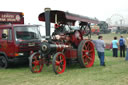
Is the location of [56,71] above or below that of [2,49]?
below

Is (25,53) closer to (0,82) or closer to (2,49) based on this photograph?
(2,49)

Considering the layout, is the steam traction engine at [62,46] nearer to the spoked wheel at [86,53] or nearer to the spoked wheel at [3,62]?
the spoked wheel at [86,53]

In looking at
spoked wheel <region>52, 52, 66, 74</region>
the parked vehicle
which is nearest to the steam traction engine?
spoked wheel <region>52, 52, 66, 74</region>

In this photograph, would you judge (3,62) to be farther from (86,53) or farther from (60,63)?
(86,53)

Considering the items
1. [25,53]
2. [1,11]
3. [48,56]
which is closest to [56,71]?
[48,56]

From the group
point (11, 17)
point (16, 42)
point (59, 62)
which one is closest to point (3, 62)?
point (16, 42)

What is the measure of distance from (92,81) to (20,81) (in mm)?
2036

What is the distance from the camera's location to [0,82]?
6008mm

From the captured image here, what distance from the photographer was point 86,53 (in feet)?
27.1

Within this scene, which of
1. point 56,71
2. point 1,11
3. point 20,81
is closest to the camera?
point 20,81

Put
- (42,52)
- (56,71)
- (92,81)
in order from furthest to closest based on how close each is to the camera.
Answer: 1. (42,52)
2. (56,71)
3. (92,81)

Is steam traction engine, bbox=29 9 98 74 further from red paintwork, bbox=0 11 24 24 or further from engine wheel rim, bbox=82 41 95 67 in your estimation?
red paintwork, bbox=0 11 24 24

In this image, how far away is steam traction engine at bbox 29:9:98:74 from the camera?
698 centimetres

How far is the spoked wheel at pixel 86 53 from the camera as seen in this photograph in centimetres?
784
